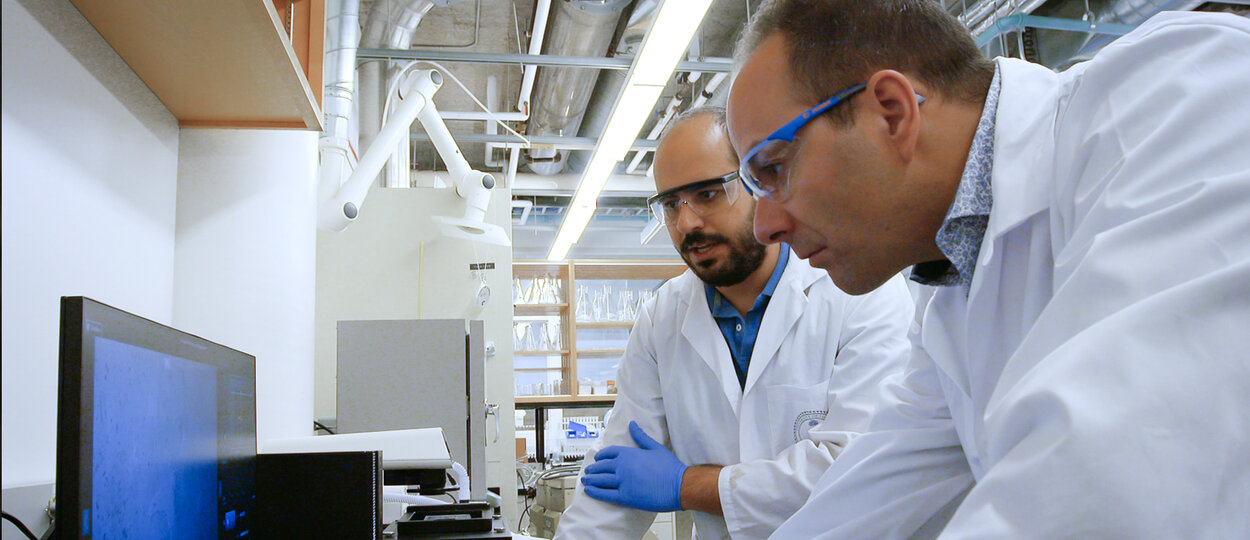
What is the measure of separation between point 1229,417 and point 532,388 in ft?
16.5

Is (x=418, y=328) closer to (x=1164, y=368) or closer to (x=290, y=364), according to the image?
(x=290, y=364)

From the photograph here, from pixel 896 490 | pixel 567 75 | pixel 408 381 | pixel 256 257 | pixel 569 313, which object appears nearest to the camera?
pixel 896 490

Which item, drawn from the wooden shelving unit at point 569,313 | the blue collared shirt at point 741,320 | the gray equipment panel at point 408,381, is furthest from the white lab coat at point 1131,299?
the wooden shelving unit at point 569,313

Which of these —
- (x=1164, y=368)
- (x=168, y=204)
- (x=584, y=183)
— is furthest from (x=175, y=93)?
(x=584, y=183)

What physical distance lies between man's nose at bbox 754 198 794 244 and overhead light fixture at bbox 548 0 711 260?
4.88 ft

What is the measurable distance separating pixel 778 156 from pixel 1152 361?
46 centimetres

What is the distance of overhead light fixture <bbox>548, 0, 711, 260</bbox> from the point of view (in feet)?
7.73

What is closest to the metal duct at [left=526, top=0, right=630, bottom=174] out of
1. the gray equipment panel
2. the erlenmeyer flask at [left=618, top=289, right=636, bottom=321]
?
the erlenmeyer flask at [left=618, top=289, right=636, bottom=321]

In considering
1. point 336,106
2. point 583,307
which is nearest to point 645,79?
point 336,106

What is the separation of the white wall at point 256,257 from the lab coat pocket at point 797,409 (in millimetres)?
995

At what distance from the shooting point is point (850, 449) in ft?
3.18

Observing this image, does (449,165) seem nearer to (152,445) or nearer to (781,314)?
(781,314)

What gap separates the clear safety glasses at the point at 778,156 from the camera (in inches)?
30.1

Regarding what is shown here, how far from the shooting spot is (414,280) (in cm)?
336
